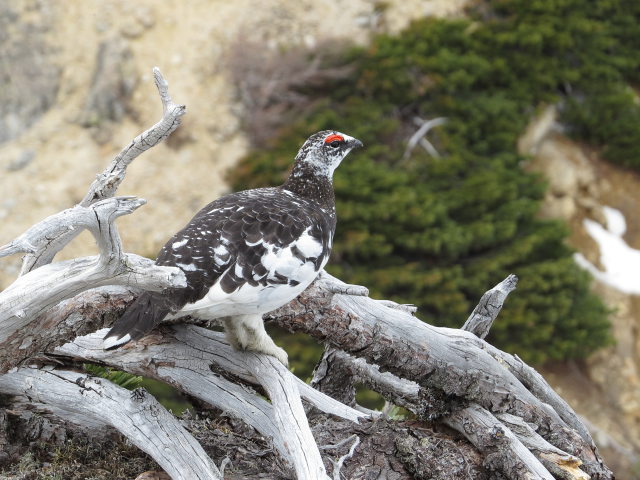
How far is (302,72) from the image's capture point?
12508 millimetres

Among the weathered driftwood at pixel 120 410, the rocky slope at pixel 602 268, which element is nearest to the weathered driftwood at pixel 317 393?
the weathered driftwood at pixel 120 410

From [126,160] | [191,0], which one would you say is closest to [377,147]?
[191,0]

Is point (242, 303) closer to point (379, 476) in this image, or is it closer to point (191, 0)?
point (379, 476)

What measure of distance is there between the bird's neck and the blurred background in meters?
5.89

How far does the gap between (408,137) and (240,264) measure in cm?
927

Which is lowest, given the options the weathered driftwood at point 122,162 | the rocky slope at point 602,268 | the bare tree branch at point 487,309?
the rocky slope at point 602,268

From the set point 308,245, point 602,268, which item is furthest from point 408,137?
point 308,245

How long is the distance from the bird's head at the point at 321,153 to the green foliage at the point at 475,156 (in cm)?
609

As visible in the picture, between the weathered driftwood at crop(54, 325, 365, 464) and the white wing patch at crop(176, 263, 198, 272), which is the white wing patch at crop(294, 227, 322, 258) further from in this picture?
the weathered driftwood at crop(54, 325, 365, 464)

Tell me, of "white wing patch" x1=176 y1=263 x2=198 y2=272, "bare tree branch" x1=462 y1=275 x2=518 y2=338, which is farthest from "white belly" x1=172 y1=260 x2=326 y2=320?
"bare tree branch" x1=462 y1=275 x2=518 y2=338

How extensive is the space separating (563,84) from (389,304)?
34.1 feet

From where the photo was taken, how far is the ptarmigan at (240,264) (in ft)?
11.5

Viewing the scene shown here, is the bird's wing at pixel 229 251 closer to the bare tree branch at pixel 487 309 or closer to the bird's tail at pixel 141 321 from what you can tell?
the bird's tail at pixel 141 321

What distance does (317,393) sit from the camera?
4434 mm
